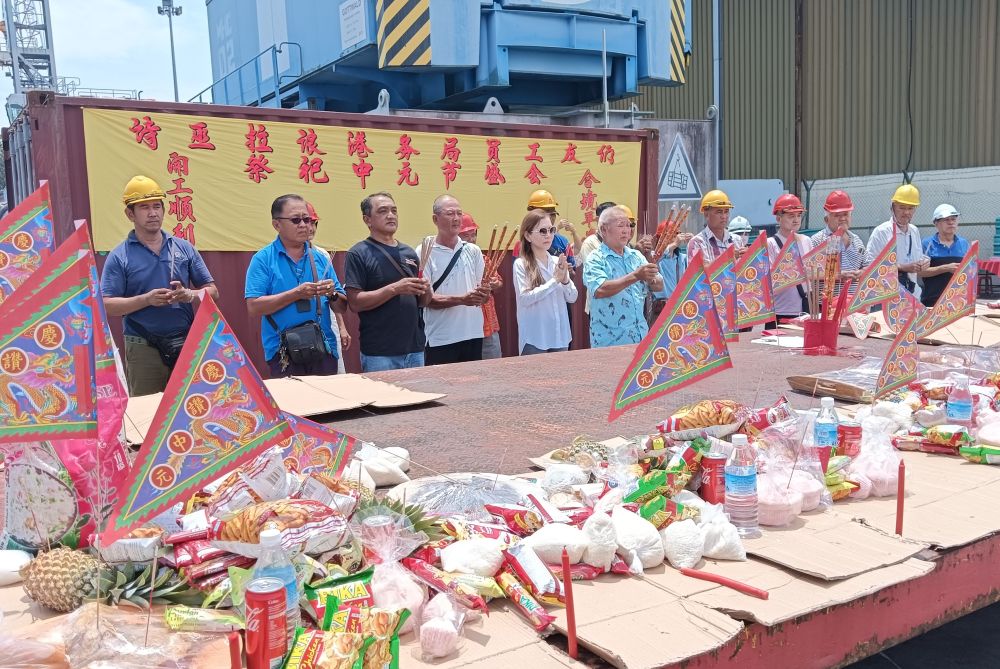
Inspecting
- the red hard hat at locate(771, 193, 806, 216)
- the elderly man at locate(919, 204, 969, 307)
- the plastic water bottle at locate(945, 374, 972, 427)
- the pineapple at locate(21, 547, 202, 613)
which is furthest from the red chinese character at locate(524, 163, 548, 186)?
the pineapple at locate(21, 547, 202, 613)

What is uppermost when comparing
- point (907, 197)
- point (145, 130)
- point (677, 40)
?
point (677, 40)

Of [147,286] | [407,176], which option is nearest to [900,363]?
[147,286]

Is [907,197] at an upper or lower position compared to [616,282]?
upper

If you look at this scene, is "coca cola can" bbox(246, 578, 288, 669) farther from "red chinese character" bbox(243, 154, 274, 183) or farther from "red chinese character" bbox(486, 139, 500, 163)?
"red chinese character" bbox(486, 139, 500, 163)

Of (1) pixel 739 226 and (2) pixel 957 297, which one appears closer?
(2) pixel 957 297

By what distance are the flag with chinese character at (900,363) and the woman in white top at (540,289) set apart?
201 centimetres

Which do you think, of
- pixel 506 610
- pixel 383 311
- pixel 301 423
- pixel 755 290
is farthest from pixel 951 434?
pixel 383 311

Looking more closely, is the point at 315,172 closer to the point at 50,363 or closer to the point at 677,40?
the point at 50,363

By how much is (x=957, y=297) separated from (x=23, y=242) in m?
3.57

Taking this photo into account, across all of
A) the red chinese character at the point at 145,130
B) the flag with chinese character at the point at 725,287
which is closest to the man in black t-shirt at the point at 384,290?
the flag with chinese character at the point at 725,287

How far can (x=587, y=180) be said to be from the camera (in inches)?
286

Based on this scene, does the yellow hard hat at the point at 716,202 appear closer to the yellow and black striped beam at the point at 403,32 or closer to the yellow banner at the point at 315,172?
the yellow banner at the point at 315,172

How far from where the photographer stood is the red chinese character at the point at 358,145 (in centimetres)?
597

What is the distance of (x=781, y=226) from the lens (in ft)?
18.4
